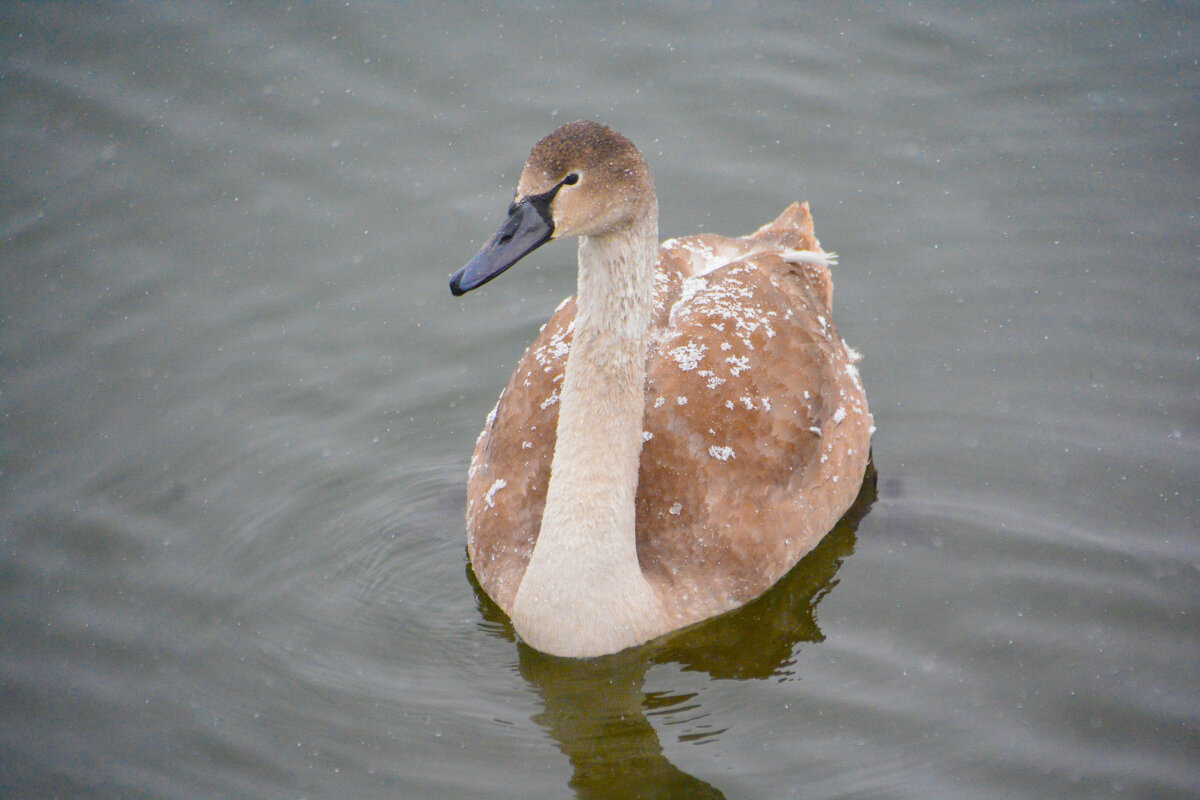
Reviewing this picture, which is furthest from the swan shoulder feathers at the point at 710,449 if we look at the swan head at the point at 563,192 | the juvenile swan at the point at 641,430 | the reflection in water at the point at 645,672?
the swan head at the point at 563,192

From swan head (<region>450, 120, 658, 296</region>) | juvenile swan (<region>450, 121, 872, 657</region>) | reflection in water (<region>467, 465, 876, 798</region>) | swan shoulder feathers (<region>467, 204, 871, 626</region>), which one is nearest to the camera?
swan head (<region>450, 120, 658, 296</region>)

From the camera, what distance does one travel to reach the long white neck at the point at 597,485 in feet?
17.3

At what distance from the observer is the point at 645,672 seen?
5648mm

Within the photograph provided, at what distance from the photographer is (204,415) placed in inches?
279

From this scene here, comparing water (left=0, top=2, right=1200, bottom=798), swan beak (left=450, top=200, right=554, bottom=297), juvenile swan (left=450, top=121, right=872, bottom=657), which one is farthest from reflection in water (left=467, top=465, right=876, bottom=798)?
swan beak (left=450, top=200, right=554, bottom=297)

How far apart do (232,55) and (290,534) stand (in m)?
4.86

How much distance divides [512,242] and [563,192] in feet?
0.95

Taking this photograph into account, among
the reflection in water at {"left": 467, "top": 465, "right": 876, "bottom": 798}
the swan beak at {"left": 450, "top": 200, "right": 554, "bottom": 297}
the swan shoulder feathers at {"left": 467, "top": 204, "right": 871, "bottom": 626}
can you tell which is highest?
the swan beak at {"left": 450, "top": 200, "right": 554, "bottom": 297}

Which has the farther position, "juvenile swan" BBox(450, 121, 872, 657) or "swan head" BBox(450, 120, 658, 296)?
"juvenile swan" BBox(450, 121, 872, 657)

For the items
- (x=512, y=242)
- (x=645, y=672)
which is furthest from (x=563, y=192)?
(x=645, y=672)

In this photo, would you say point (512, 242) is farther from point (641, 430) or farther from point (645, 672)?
point (645, 672)

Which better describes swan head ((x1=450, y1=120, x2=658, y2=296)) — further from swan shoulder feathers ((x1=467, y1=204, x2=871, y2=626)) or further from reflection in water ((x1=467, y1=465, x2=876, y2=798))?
reflection in water ((x1=467, y1=465, x2=876, y2=798))

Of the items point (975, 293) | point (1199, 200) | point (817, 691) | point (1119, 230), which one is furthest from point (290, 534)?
point (1199, 200)

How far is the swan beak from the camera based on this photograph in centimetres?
478
